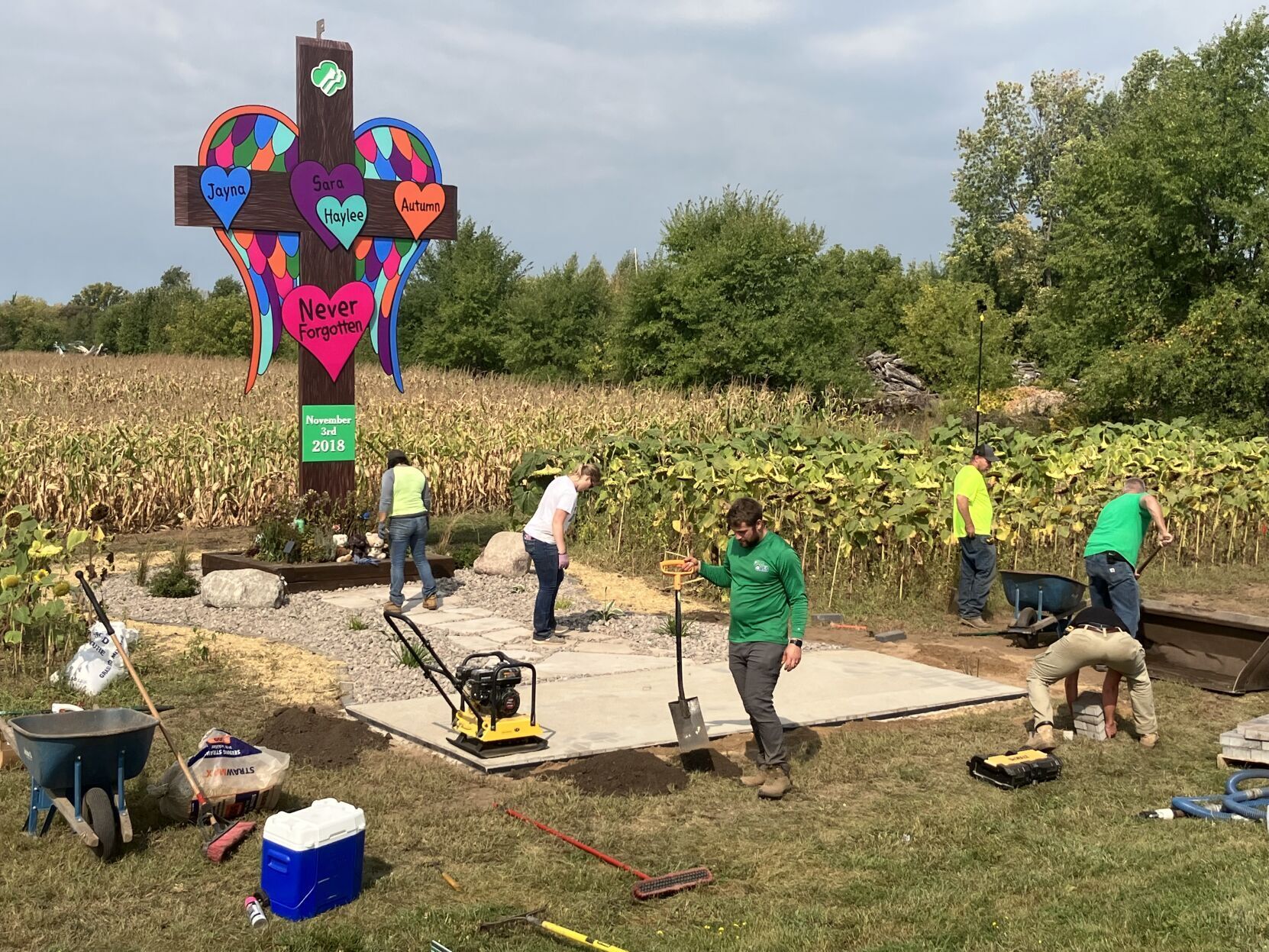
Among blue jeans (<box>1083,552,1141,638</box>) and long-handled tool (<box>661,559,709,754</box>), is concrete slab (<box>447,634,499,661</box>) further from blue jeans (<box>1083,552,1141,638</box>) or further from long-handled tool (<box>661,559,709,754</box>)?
blue jeans (<box>1083,552,1141,638</box>)

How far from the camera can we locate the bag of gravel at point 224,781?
6754 millimetres

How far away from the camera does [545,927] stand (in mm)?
5500

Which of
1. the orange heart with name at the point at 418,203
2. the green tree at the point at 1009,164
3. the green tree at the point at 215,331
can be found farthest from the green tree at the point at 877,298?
the orange heart with name at the point at 418,203

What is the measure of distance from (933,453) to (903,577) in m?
6.19

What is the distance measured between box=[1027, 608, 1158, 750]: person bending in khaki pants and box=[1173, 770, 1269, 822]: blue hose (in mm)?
1109

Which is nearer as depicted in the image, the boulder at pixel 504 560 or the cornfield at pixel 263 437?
the boulder at pixel 504 560

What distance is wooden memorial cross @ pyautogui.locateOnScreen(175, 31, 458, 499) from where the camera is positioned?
15.0m

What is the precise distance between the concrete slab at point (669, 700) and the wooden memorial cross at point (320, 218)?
5.87 metres

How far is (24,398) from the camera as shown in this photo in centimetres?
2611

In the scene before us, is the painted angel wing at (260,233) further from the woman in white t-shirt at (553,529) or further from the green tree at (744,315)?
the green tree at (744,315)

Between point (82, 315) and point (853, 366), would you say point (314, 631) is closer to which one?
point (853, 366)

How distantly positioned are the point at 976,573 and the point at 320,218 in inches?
338

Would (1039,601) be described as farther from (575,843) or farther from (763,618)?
(575,843)

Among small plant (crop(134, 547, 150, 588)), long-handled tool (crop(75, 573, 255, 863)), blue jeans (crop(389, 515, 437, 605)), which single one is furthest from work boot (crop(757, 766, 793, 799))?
small plant (crop(134, 547, 150, 588))
